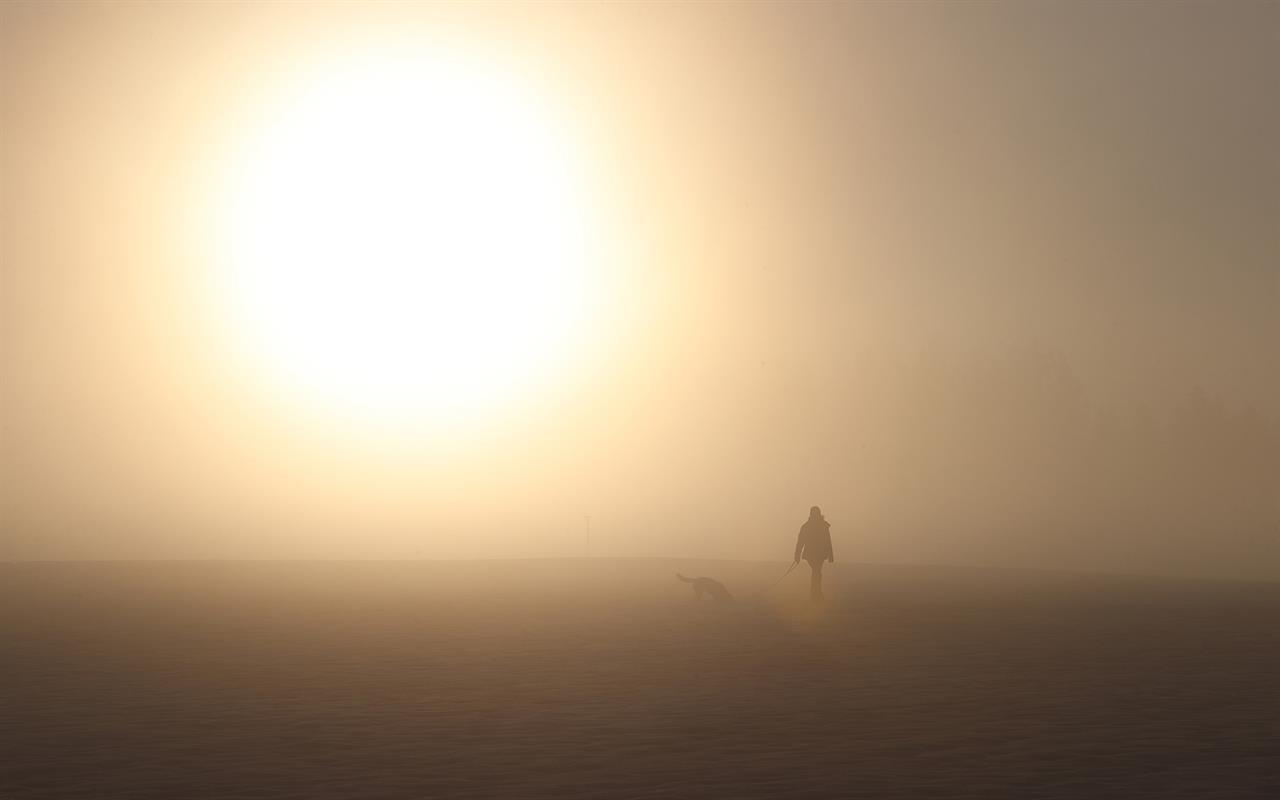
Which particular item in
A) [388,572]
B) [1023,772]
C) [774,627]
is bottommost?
[1023,772]

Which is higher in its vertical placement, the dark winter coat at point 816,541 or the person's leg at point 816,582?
the dark winter coat at point 816,541

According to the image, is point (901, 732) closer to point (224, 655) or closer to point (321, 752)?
point (321, 752)

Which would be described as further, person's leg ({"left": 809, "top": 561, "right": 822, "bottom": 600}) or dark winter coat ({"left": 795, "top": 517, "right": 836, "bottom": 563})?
person's leg ({"left": 809, "top": 561, "right": 822, "bottom": 600})

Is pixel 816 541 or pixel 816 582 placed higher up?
pixel 816 541

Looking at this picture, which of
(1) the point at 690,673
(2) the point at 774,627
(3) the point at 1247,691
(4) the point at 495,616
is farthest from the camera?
(4) the point at 495,616

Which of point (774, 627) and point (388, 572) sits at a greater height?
point (388, 572)

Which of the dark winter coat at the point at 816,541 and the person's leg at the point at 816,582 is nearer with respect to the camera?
the dark winter coat at the point at 816,541

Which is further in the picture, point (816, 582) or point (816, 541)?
point (816, 582)

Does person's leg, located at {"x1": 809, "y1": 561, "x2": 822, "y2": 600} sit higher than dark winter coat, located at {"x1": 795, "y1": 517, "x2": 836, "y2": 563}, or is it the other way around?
dark winter coat, located at {"x1": 795, "y1": 517, "x2": 836, "y2": 563}

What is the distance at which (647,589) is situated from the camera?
67.2m

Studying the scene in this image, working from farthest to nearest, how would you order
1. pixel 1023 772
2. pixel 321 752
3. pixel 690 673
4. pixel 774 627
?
pixel 774 627
pixel 690 673
pixel 321 752
pixel 1023 772

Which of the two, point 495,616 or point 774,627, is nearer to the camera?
point 774,627

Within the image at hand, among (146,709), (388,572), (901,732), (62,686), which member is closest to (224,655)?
(62,686)

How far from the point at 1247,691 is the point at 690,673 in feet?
31.1
